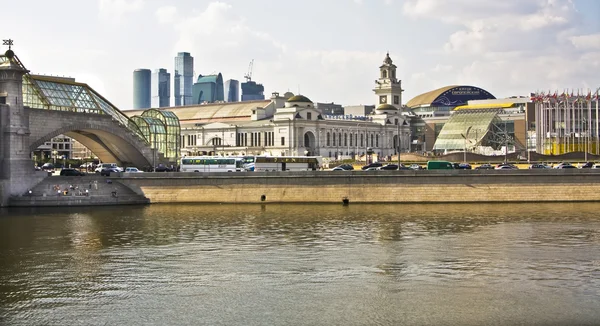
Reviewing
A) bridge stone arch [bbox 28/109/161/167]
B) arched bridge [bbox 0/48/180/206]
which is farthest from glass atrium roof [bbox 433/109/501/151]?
bridge stone arch [bbox 28/109/161/167]

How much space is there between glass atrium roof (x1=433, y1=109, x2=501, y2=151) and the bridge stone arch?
89126 millimetres

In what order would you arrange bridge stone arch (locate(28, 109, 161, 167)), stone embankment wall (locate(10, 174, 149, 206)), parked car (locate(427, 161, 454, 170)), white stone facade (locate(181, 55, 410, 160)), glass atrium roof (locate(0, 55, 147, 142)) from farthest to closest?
white stone facade (locate(181, 55, 410, 160))
glass atrium roof (locate(0, 55, 147, 142))
bridge stone arch (locate(28, 109, 161, 167))
parked car (locate(427, 161, 454, 170))
stone embankment wall (locate(10, 174, 149, 206))

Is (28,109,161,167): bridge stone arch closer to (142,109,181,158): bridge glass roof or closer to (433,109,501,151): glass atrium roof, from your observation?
(142,109,181,158): bridge glass roof

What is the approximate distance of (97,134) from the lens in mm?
110125

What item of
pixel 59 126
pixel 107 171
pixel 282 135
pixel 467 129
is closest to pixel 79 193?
pixel 107 171

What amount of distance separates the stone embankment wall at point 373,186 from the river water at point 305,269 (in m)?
11.4

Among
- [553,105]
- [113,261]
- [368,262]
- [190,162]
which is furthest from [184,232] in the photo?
[553,105]

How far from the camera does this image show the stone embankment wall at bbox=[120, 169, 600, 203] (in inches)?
3324

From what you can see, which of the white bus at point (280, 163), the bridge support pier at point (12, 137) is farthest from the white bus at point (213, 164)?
the bridge support pier at point (12, 137)

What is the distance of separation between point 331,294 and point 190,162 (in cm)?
6911

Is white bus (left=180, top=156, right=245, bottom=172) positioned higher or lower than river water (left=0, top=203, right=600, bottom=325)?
higher

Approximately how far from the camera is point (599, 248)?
51531mm

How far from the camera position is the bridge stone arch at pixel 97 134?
95.4m

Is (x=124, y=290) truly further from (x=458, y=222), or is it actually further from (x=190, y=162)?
(x=190, y=162)
